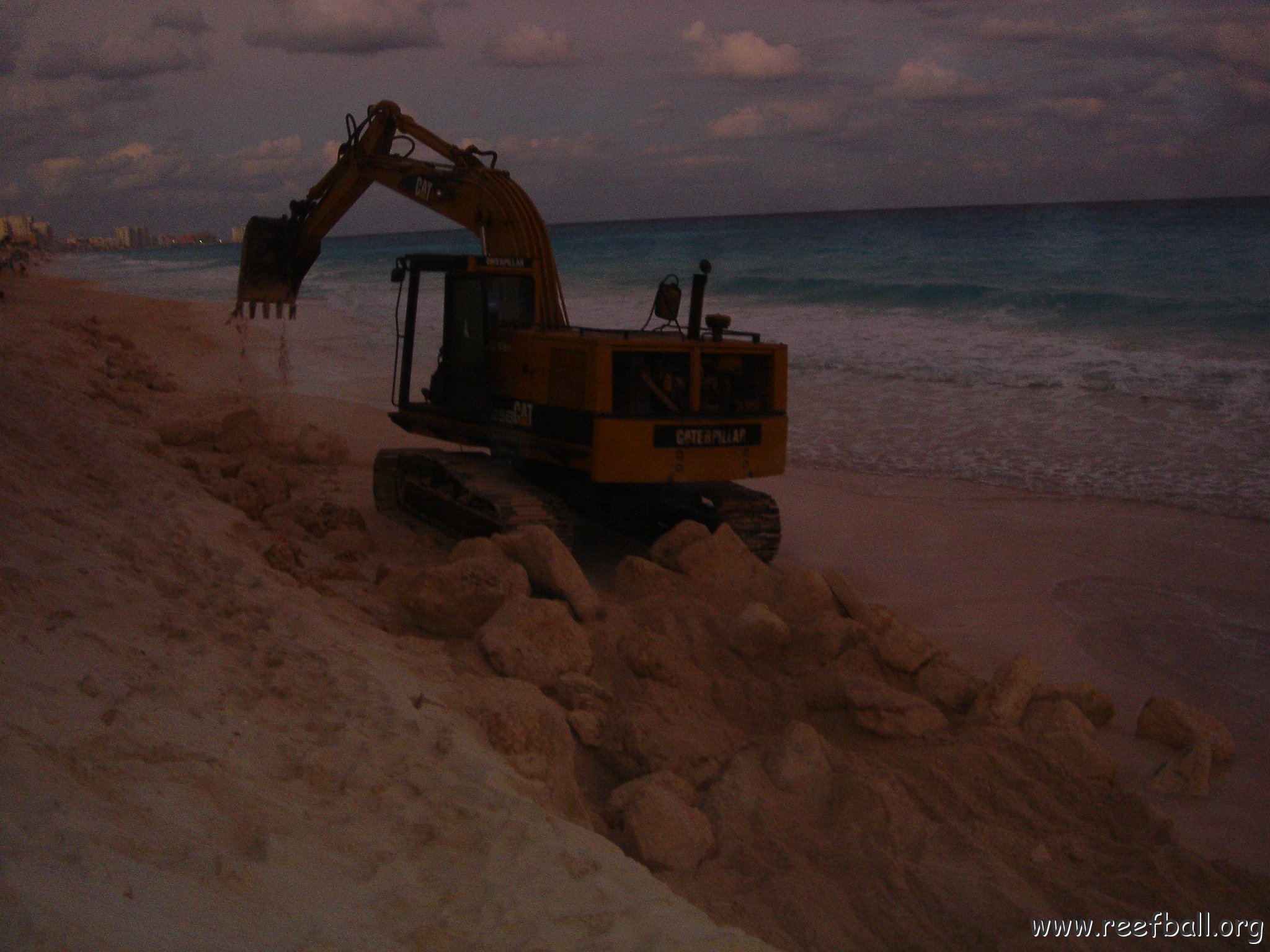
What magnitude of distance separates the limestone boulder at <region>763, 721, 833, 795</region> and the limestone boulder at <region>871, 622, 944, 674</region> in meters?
0.94

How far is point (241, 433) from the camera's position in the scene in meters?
9.84

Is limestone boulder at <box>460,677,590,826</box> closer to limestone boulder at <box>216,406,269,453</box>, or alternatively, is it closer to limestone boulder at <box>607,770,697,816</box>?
limestone boulder at <box>607,770,697,816</box>

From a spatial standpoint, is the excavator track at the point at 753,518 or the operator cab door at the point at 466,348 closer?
the excavator track at the point at 753,518

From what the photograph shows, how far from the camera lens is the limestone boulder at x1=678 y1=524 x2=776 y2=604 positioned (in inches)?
249

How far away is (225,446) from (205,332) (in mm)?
14075

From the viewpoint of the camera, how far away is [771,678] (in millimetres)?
5414

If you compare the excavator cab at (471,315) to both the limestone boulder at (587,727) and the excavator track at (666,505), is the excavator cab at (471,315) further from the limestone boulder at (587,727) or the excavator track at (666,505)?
the limestone boulder at (587,727)

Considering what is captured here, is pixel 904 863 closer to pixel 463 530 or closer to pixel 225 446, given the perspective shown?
pixel 463 530

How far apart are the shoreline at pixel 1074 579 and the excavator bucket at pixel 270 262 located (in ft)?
5.81

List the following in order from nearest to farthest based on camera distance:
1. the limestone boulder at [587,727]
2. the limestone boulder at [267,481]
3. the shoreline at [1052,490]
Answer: the limestone boulder at [587,727]
the limestone boulder at [267,481]
the shoreline at [1052,490]

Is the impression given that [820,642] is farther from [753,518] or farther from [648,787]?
[753,518]

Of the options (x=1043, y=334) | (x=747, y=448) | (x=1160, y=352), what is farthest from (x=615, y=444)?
(x=1043, y=334)

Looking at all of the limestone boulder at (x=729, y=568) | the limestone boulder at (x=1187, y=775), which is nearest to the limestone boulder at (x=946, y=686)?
the limestone boulder at (x=1187, y=775)

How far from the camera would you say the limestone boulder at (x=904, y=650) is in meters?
5.33
